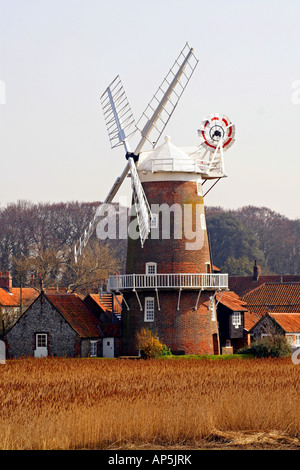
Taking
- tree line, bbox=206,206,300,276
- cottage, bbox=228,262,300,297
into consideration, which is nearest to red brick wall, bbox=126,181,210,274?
cottage, bbox=228,262,300,297

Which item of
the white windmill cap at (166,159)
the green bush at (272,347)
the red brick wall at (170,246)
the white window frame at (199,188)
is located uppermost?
the white windmill cap at (166,159)

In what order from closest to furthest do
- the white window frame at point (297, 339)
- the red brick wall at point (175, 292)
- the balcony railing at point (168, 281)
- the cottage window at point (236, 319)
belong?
the balcony railing at point (168, 281)
the red brick wall at point (175, 292)
the white window frame at point (297, 339)
the cottage window at point (236, 319)

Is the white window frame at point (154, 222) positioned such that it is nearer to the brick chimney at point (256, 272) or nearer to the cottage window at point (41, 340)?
the cottage window at point (41, 340)

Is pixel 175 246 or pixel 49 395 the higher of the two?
pixel 175 246

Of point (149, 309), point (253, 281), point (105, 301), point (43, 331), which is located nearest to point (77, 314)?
point (43, 331)

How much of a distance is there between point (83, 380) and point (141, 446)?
907 cm

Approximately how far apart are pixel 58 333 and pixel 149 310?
16.2 feet

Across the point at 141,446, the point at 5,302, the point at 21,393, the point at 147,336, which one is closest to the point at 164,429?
the point at 141,446

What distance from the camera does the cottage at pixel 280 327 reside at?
160ft

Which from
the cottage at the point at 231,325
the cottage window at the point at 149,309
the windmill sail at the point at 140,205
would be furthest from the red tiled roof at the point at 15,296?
the windmill sail at the point at 140,205

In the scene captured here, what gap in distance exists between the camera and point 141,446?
1936cm

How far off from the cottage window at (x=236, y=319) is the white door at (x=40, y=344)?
1070 cm

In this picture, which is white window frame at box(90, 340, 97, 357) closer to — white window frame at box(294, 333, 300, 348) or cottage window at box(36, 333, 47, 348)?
cottage window at box(36, 333, 47, 348)

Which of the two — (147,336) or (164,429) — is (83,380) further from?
(147,336)
